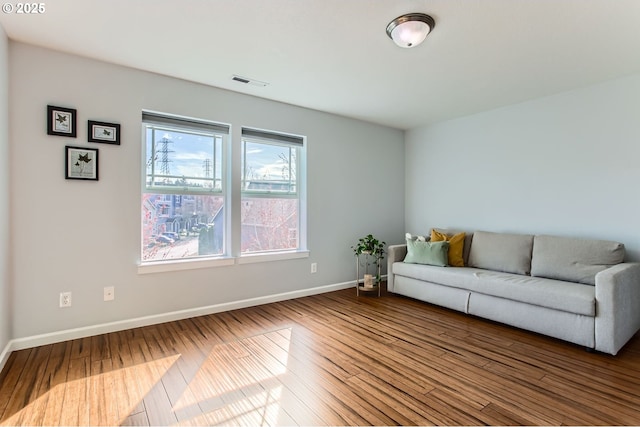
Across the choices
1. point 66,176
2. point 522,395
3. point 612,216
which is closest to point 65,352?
point 66,176

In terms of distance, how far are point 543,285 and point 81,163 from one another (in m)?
4.14

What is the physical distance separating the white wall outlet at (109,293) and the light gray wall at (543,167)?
4022 millimetres

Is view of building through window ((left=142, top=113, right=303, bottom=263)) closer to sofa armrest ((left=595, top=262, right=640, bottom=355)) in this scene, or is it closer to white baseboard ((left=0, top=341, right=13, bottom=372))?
white baseboard ((left=0, top=341, right=13, bottom=372))

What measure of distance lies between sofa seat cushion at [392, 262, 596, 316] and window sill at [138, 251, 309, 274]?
1.50 m

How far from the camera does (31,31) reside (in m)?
2.31

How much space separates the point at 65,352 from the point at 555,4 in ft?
13.6

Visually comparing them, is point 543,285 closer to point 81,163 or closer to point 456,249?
point 456,249

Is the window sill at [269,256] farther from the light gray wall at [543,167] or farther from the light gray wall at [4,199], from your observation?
the light gray wall at [543,167]

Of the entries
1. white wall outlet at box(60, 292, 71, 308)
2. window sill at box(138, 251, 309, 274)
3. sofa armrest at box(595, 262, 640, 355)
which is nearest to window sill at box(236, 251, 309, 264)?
window sill at box(138, 251, 309, 274)

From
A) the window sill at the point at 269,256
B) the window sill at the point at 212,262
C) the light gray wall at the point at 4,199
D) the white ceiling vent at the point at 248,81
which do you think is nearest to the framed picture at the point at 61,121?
the light gray wall at the point at 4,199

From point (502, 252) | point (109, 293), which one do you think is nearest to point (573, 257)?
point (502, 252)

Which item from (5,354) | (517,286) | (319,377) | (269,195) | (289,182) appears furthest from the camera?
(289,182)

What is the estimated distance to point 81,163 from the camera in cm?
270

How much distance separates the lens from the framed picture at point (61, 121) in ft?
8.43
